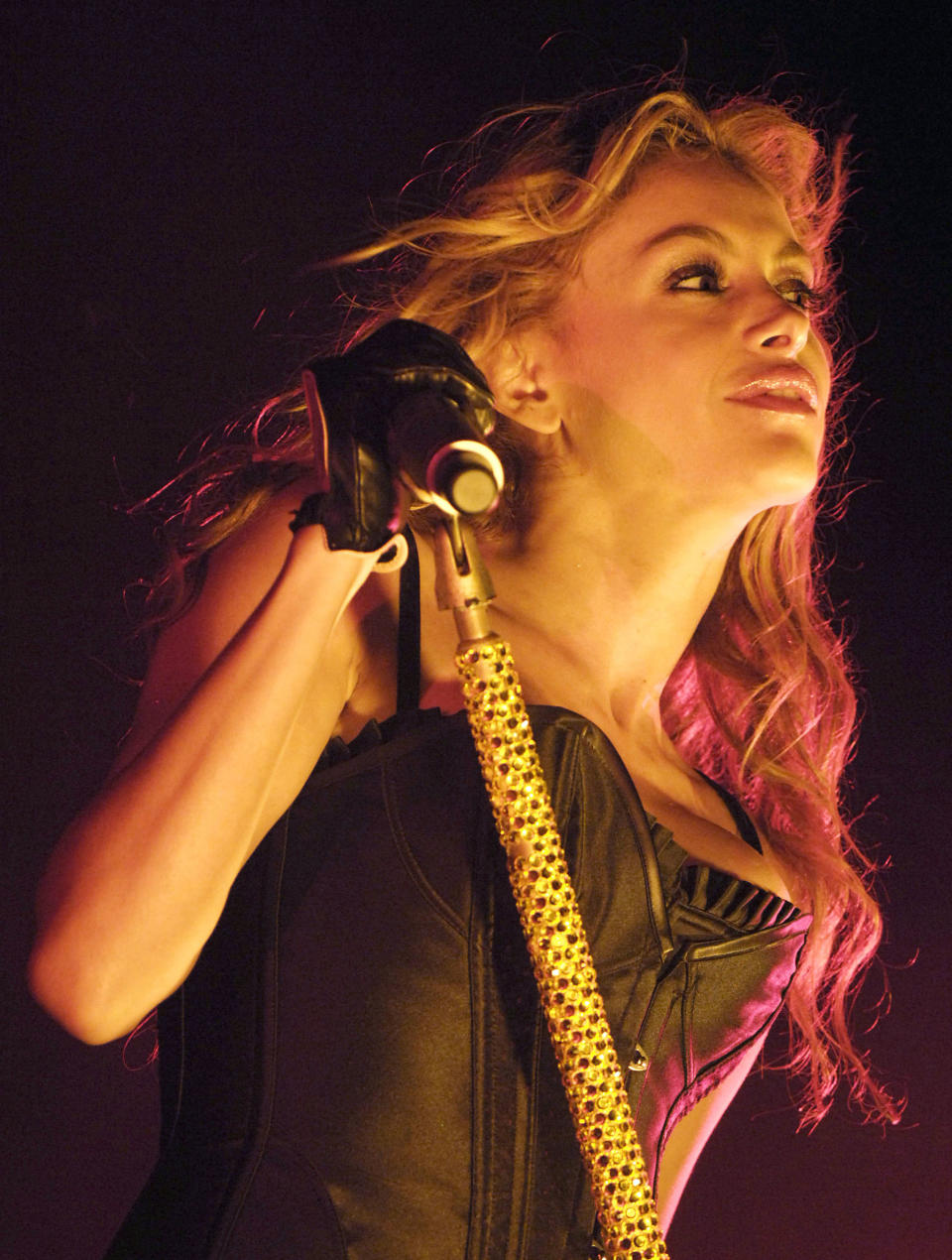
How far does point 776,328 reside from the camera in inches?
45.9

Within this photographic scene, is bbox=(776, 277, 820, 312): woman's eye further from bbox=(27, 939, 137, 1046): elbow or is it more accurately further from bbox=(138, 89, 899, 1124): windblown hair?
bbox=(27, 939, 137, 1046): elbow

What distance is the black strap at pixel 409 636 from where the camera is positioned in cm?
106

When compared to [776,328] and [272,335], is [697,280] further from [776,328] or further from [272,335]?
[272,335]

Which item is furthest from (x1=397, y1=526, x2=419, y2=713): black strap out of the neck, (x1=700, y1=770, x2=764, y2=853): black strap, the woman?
(x1=700, y1=770, x2=764, y2=853): black strap

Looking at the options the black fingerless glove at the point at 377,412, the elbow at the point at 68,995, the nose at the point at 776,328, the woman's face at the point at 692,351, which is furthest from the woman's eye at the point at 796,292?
the elbow at the point at 68,995

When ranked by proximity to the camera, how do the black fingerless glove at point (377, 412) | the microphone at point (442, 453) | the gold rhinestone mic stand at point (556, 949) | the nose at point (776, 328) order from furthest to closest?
the nose at point (776, 328)
the gold rhinestone mic stand at point (556, 949)
the black fingerless glove at point (377, 412)
the microphone at point (442, 453)

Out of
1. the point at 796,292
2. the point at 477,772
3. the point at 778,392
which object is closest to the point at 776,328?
the point at 778,392

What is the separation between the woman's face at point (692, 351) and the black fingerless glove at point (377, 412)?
0.41 metres

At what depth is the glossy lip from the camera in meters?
1.15

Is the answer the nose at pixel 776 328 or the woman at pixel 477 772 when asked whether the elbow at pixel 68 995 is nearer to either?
the woman at pixel 477 772

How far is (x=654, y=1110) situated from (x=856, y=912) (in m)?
0.57

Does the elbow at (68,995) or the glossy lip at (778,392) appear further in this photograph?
the glossy lip at (778,392)

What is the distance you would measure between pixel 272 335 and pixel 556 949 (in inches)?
38.1

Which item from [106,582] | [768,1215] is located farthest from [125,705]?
[768,1215]
